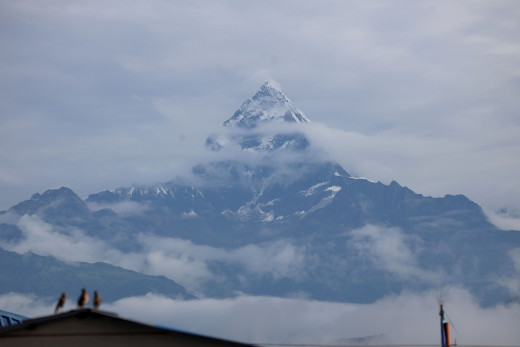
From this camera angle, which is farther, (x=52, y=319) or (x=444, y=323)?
(x=444, y=323)

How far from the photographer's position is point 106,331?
48.2 meters

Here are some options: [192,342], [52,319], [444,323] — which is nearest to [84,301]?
[52,319]

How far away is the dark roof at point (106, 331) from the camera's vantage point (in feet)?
156

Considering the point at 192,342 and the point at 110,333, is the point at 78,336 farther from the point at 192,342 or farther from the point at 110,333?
the point at 192,342

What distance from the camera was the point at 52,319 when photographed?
156ft

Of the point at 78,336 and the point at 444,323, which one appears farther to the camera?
the point at 444,323

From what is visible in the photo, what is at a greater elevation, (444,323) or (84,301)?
(444,323)

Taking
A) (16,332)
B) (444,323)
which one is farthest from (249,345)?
(444,323)

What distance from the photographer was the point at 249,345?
1843 inches

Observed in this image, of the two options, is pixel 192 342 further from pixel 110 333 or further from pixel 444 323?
pixel 444 323

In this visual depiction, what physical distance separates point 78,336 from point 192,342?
19.9 ft

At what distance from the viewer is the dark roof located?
47438 millimetres

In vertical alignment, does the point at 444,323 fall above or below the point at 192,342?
above

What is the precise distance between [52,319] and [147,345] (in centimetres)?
516
